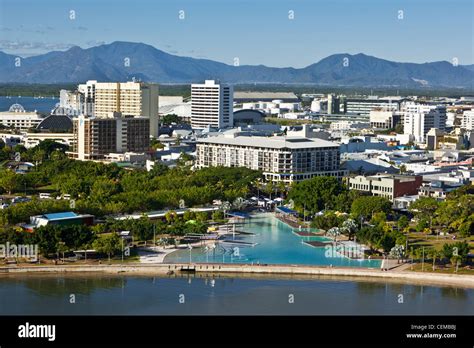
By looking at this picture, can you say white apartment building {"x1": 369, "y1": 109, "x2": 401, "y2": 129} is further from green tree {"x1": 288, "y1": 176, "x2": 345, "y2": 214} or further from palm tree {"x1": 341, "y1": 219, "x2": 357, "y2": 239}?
palm tree {"x1": 341, "y1": 219, "x2": 357, "y2": 239}

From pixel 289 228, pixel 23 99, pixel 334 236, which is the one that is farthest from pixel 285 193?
pixel 23 99

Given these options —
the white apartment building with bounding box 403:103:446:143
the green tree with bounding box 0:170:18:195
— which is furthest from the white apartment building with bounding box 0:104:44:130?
the white apartment building with bounding box 403:103:446:143

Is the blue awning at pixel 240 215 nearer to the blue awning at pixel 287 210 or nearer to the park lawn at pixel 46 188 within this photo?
the blue awning at pixel 287 210

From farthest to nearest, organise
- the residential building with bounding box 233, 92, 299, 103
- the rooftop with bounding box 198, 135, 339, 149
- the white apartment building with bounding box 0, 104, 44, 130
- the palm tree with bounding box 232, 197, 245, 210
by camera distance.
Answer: the residential building with bounding box 233, 92, 299, 103 → the white apartment building with bounding box 0, 104, 44, 130 → the rooftop with bounding box 198, 135, 339, 149 → the palm tree with bounding box 232, 197, 245, 210

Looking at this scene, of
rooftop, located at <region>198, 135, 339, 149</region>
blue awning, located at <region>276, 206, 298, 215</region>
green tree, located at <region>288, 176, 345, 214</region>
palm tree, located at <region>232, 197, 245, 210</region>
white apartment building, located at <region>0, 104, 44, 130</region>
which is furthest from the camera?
white apartment building, located at <region>0, 104, 44, 130</region>

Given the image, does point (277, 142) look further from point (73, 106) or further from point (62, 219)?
point (73, 106)

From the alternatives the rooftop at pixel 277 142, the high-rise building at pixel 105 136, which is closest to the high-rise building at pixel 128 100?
the high-rise building at pixel 105 136
